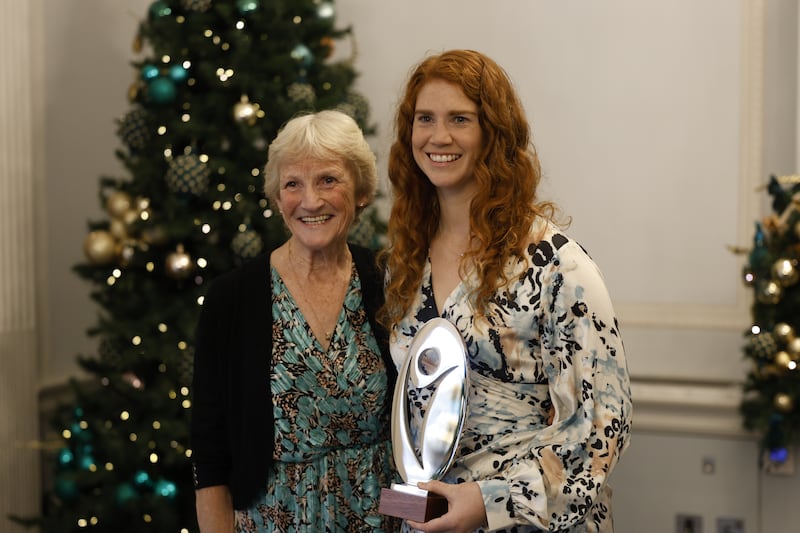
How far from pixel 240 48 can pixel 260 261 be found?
1.56 meters

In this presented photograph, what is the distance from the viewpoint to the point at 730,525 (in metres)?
3.93

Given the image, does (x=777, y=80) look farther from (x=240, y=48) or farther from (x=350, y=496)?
(x=350, y=496)

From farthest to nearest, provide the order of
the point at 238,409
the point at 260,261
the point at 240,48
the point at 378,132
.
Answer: the point at 378,132
the point at 240,48
the point at 260,261
the point at 238,409

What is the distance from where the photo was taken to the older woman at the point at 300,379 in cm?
203

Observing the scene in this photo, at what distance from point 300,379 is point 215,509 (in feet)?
1.15

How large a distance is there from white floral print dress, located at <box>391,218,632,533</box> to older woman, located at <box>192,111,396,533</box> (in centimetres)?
33

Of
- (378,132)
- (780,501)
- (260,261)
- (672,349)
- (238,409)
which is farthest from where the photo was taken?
(378,132)

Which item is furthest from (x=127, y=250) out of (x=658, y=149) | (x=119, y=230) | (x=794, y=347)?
(x=794, y=347)

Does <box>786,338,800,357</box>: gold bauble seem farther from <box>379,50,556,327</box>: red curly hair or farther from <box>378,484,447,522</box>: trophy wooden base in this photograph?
<box>378,484,447,522</box>: trophy wooden base

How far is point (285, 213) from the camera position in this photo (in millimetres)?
2086

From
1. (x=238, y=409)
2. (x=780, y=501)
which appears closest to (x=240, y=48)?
(x=238, y=409)

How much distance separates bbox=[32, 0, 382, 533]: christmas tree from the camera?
3525 millimetres

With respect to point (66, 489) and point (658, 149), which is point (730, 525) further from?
point (66, 489)

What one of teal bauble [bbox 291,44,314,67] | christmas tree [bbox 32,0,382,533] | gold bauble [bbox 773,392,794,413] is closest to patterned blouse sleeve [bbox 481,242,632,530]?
christmas tree [bbox 32,0,382,533]
